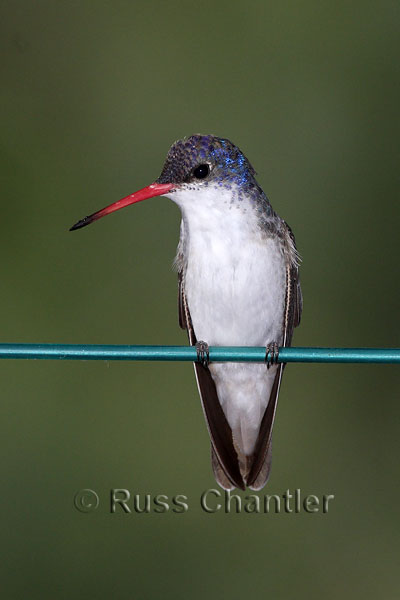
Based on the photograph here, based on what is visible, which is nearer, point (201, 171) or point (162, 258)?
point (201, 171)

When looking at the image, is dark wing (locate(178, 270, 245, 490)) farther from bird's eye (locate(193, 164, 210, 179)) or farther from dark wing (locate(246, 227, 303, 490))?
bird's eye (locate(193, 164, 210, 179))

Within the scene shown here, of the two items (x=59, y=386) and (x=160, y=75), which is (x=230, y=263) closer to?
(x=59, y=386)

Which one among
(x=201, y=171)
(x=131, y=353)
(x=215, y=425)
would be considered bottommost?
(x=131, y=353)

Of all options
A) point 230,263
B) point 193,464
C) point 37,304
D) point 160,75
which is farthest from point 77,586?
point 160,75

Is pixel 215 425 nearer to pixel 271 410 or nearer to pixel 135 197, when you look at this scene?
pixel 271 410

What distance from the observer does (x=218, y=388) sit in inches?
98.4

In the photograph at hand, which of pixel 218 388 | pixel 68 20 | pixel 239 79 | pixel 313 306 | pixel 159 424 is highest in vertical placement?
pixel 68 20

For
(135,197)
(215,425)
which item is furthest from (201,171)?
(215,425)

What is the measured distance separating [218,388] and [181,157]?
688 mm

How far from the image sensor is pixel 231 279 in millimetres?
2160

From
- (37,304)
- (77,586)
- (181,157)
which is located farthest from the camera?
(37,304)

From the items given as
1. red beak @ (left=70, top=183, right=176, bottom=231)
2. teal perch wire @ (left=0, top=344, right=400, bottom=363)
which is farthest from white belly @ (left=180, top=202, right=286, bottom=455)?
teal perch wire @ (left=0, top=344, right=400, bottom=363)

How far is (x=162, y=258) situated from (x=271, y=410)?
1114 millimetres

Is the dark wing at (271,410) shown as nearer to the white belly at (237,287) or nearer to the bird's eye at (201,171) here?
the white belly at (237,287)
